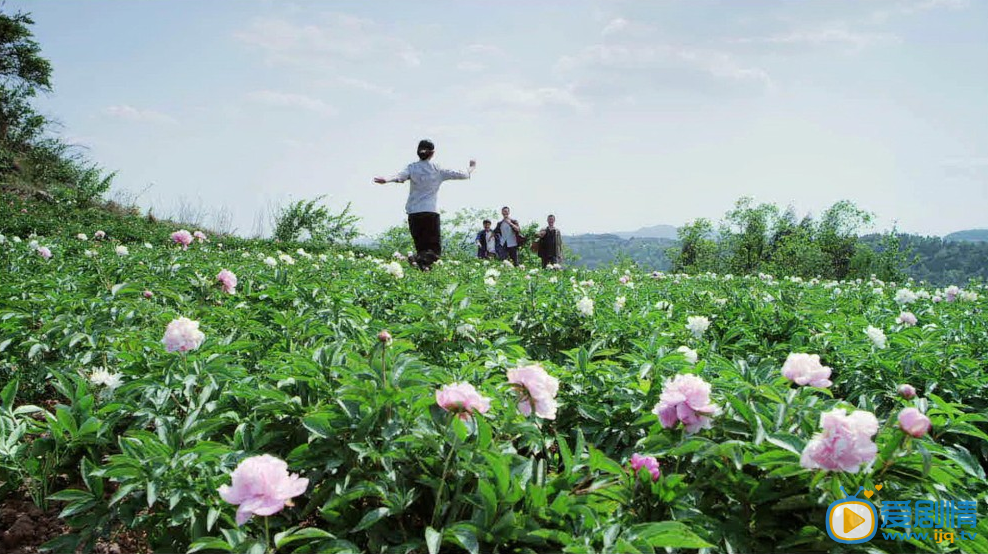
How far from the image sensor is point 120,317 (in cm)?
306

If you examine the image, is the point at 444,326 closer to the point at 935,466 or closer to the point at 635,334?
the point at 635,334

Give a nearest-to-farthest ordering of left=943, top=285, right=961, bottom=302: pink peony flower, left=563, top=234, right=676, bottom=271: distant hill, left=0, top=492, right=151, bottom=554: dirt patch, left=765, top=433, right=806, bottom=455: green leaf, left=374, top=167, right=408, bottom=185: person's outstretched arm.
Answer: left=765, top=433, right=806, bottom=455: green leaf < left=0, top=492, right=151, bottom=554: dirt patch < left=943, top=285, right=961, bottom=302: pink peony flower < left=374, top=167, right=408, bottom=185: person's outstretched arm < left=563, top=234, right=676, bottom=271: distant hill

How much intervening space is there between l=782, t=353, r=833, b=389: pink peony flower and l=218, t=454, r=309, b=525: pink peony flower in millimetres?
1391

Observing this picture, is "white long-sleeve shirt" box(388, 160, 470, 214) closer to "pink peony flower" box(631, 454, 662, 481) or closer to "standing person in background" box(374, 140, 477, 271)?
"standing person in background" box(374, 140, 477, 271)

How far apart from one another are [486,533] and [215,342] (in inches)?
A: 59.7

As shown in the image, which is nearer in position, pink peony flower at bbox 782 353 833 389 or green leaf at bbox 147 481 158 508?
green leaf at bbox 147 481 158 508

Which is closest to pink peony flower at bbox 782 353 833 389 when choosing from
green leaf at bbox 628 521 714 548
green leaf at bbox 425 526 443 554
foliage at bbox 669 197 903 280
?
green leaf at bbox 628 521 714 548

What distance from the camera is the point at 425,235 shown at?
8.33m

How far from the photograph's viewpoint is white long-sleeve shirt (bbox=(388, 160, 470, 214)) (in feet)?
26.2

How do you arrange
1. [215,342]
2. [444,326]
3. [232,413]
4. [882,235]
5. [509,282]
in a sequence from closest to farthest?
[232,413], [215,342], [444,326], [509,282], [882,235]

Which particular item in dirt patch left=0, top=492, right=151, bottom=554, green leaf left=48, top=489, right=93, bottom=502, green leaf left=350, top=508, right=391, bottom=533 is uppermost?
green leaf left=350, top=508, right=391, bottom=533

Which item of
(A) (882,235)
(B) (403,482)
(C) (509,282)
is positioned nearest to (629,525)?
(B) (403,482)

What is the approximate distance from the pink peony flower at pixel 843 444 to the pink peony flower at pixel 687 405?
0.29m

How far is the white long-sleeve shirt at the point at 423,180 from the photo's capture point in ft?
26.2
